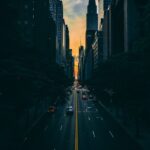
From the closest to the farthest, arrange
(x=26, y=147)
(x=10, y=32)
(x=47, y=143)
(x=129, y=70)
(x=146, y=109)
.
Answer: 1. (x=146, y=109)
2. (x=26, y=147)
3. (x=47, y=143)
4. (x=129, y=70)
5. (x=10, y=32)

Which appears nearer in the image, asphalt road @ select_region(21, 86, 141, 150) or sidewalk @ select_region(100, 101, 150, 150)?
asphalt road @ select_region(21, 86, 141, 150)

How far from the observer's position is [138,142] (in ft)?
104

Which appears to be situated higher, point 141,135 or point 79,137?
point 141,135

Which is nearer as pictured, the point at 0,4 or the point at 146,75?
the point at 146,75

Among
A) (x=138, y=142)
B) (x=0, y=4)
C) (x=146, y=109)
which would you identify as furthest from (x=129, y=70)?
(x=0, y=4)

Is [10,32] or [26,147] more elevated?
[10,32]

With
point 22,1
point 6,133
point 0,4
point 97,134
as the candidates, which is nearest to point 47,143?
point 6,133

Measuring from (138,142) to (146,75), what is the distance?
868 centimetres

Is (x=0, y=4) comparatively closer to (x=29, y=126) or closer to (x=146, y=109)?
(x=29, y=126)

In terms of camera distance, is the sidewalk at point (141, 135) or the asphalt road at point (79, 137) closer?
the asphalt road at point (79, 137)

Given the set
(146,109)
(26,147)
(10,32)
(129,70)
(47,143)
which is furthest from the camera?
(10,32)

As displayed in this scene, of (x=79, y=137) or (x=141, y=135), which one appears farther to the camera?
(x=141, y=135)

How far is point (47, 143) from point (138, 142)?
882cm

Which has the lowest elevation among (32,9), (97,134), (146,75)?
(97,134)
